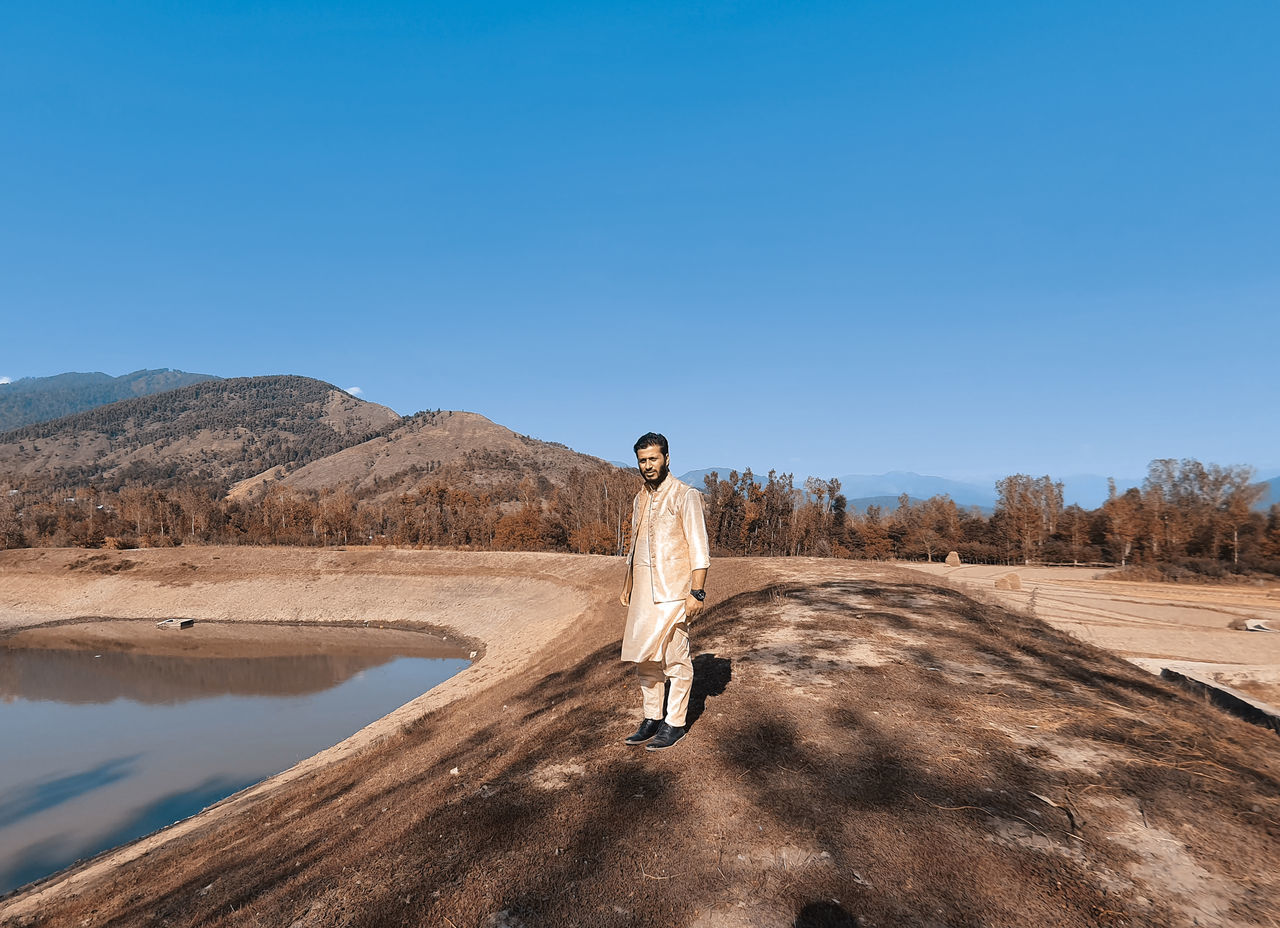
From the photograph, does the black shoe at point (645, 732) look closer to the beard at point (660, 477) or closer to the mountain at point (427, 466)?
the beard at point (660, 477)

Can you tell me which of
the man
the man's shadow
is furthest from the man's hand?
the man's shadow

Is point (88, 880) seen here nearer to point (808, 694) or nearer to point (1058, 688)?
point (808, 694)

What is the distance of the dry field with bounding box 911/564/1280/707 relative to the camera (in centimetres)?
1459

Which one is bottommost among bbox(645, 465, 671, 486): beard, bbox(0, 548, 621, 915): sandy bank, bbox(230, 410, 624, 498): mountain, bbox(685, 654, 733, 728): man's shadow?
bbox(0, 548, 621, 915): sandy bank

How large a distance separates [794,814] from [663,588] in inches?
94.1

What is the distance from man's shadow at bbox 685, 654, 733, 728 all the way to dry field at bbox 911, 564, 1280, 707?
37.3 ft

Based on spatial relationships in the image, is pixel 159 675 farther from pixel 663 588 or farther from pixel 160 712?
pixel 663 588

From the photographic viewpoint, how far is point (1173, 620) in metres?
25.3

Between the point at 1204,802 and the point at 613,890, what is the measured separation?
5144 mm

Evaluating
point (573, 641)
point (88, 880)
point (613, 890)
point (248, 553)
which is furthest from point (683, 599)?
point (248, 553)

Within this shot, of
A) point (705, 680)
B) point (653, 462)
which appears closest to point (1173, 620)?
point (705, 680)

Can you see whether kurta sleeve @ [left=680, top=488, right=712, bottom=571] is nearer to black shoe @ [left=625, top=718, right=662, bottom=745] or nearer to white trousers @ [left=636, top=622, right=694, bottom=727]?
white trousers @ [left=636, top=622, right=694, bottom=727]

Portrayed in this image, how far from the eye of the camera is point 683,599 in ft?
20.4

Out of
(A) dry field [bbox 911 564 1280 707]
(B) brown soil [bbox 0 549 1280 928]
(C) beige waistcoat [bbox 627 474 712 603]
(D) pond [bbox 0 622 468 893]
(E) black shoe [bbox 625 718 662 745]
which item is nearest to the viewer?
(B) brown soil [bbox 0 549 1280 928]
